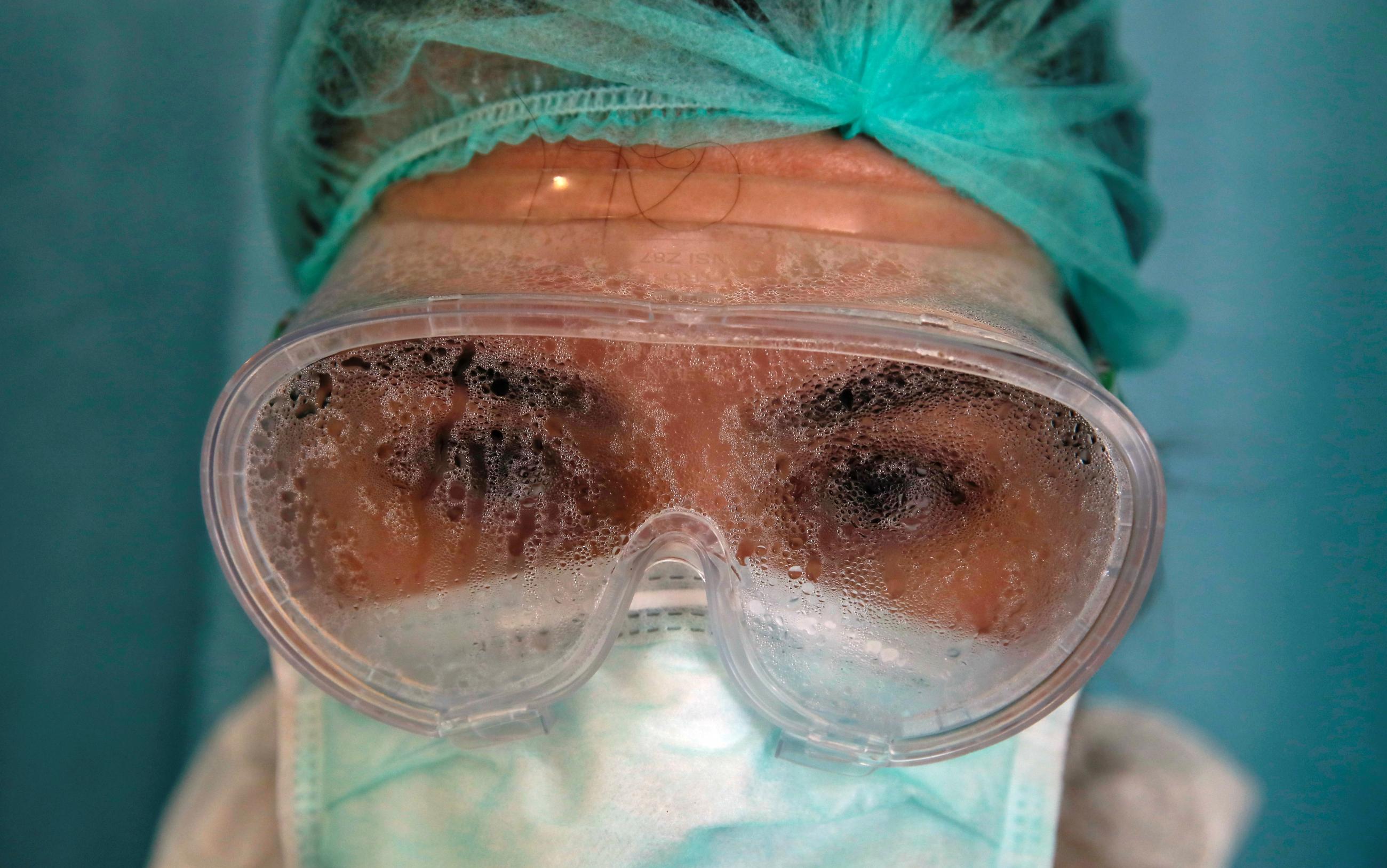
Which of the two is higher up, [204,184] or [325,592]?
[204,184]

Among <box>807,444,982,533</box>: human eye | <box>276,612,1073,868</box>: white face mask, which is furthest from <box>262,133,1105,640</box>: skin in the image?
<box>276,612,1073,868</box>: white face mask

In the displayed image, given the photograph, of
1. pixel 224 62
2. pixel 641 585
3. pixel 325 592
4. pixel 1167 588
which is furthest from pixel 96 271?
pixel 1167 588

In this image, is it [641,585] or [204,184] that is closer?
[641,585]

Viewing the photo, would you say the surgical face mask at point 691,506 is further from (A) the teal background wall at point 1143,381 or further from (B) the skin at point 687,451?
(A) the teal background wall at point 1143,381

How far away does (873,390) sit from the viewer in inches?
21.7

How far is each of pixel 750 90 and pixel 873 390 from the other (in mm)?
199

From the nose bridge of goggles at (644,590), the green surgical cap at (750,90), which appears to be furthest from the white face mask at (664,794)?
the green surgical cap at (750,90)

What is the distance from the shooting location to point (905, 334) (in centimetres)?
49

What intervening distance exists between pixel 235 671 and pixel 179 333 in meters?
0.43

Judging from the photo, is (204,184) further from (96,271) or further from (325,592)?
(325,592)

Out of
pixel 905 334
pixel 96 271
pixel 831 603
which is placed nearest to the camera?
pixel 905 334

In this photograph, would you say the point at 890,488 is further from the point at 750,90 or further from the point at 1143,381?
the point at 1143,381

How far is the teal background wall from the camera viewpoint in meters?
1.07

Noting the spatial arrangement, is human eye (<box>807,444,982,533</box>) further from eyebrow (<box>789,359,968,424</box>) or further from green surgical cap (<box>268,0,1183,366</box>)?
green surgical cap (<box>268,0,1183,366</box>)
